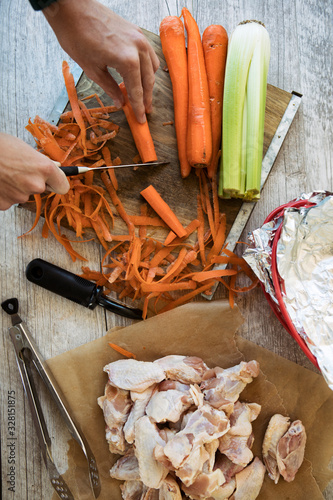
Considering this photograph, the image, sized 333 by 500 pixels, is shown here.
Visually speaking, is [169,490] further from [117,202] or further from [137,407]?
[117,202]

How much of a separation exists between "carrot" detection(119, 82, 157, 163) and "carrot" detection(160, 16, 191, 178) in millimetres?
129

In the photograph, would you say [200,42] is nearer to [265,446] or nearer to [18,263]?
[18,263]

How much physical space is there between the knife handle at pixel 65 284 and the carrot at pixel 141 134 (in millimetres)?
579

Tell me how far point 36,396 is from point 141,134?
119 centimetres

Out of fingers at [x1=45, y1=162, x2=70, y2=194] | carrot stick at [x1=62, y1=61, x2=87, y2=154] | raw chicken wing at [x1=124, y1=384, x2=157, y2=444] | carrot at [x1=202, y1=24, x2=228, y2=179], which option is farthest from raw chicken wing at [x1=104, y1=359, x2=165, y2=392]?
carrot stick at [x1=62, y1=61, x2=87, y2=154]

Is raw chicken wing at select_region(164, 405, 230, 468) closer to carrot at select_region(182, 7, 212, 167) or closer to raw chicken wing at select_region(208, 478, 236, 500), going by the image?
raw chicken wing at select_region(208, 478, 236, 500)

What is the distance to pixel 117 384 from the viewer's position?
1.68m

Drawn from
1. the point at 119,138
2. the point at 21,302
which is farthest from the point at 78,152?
the point at 21,302

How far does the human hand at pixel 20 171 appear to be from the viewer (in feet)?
4.64

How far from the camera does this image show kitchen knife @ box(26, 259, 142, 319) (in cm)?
178

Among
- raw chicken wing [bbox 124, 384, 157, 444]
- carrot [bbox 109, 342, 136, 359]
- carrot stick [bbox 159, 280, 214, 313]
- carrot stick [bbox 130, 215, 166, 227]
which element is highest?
carrot stick [bbox 130, 215, 166, 227]

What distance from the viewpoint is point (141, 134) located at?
177 cm

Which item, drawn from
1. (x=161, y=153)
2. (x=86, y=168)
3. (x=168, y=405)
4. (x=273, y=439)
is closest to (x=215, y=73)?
(x=161, y=153)

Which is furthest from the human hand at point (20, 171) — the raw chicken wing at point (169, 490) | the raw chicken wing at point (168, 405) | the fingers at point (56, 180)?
the raw chicken wing at point (169, 490)
